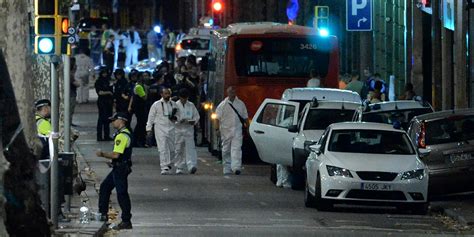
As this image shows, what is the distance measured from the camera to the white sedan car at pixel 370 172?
2309cm

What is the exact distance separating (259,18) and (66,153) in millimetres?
41113

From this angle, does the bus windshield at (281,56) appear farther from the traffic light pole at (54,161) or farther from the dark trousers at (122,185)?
the traffic light pole at (54,161)

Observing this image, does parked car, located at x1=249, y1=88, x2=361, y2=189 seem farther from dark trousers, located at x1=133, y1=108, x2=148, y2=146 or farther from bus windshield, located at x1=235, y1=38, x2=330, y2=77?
dark trousers, located at x1=133, y1=108, x2=148, y2=146

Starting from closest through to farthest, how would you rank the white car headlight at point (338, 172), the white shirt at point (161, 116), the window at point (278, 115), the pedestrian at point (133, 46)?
the white car headlight at point (338, 172) → the window at point (278, 115) → the white shirt at point (161, 116) → the pedestrian at point (133, 46)

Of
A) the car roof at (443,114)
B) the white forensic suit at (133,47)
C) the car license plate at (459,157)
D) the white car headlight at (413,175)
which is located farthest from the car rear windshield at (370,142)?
the white forensic suit at (133,47)

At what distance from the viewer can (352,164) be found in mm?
23234

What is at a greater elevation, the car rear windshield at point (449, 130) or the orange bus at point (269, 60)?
the orange bus at point (269, 60)

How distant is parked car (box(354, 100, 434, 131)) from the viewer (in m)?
27.0

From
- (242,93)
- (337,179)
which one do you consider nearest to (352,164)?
(337,179)

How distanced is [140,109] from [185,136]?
22.4ft

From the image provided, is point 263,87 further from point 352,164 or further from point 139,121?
point 352,164

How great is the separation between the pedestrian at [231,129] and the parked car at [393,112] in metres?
3.48

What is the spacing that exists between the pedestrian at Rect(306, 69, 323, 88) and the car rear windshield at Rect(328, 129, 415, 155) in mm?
9129

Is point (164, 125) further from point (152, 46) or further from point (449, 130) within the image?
point (152, 46)
